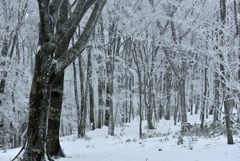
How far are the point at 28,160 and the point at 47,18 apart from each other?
3.17 meters

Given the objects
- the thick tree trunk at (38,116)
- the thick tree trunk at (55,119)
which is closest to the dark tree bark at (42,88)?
the thick tree trunk at (38,116)

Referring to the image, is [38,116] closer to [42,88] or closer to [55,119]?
[42,88]

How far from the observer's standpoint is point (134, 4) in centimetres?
2077

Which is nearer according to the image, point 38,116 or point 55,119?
point 38,116

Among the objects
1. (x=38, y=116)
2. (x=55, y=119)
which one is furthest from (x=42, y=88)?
(x=55, y=119)

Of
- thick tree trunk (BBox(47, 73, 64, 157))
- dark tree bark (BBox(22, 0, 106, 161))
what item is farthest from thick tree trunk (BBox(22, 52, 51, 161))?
thick tree trunk (BBox(47, 73, 64, 157))

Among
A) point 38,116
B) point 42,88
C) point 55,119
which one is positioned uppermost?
point 42,88

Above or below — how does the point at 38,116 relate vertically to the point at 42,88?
below

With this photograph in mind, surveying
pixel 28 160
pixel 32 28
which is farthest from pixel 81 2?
pixel 32 28

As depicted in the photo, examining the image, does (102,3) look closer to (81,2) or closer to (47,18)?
(81,2)

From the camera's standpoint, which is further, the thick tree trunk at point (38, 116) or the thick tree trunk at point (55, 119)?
the thick tree trunk at point (55, 119)

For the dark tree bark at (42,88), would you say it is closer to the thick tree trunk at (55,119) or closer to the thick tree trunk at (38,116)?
the thick tree trunk at (38,116)

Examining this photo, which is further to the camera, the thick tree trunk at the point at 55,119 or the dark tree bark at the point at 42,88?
the thick tree trunk at the point at 55,119

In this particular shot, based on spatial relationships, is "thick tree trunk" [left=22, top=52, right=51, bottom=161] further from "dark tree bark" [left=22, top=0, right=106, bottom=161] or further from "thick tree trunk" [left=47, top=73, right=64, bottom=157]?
"thick tree trunk" [left=47, top=73, right=64, bottom=157]
